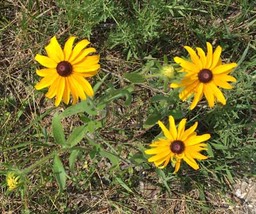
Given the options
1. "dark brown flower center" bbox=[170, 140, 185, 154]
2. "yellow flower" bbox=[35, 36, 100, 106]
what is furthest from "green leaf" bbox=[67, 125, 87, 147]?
"dark brown flower center" bbox=[170, 140, 185, 154]

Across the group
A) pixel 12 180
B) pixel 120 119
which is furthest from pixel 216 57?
pixel 12 180

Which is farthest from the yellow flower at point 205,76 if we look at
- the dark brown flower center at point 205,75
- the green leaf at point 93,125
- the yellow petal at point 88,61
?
the green leaf at point 93,125

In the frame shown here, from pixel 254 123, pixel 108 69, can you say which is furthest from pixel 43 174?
pixel 254 123

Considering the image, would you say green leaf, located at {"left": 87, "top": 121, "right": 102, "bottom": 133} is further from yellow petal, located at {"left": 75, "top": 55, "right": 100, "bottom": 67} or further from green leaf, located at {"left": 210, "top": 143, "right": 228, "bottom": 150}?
green leaf, located at {"left": 210, "top": 143, "right": 228, "bottom": 150}

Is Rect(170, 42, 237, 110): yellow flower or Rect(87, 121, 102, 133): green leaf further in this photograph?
Rect(87, 121, 102, 133): green leaf

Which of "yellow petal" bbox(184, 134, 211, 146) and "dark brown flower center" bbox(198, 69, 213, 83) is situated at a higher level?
"dark brown flower center" bbox(198, 69, 213, 83)
